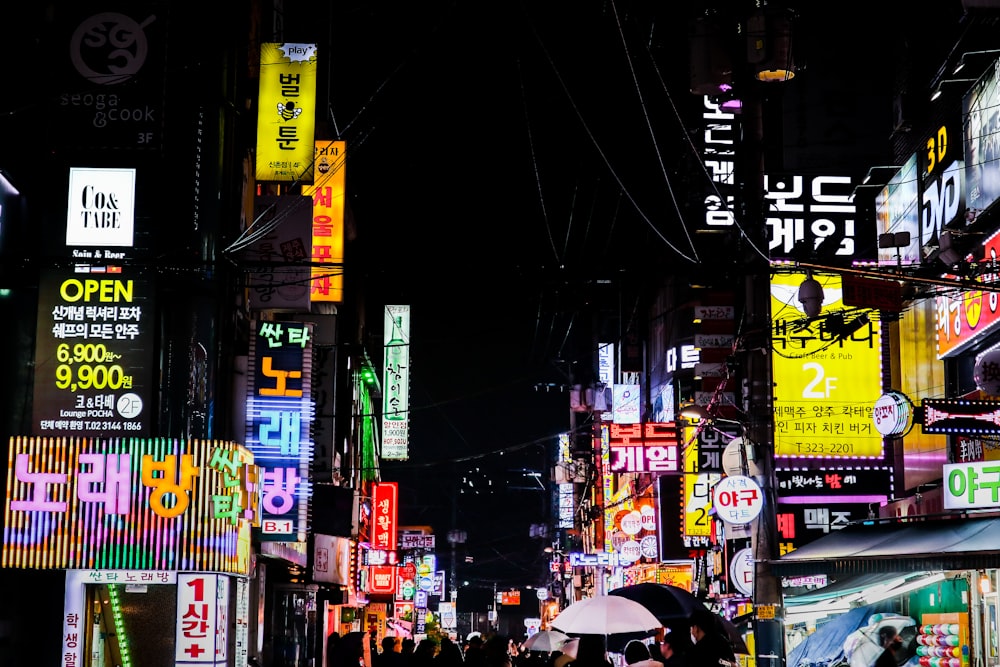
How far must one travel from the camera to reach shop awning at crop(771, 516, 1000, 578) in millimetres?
17516

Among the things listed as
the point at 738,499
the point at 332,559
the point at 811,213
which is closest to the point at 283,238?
the point at 738,499

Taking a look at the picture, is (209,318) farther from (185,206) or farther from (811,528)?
(811,528)

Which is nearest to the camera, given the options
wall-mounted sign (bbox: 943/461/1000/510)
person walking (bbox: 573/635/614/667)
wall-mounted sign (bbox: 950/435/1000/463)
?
person walking (bbox: 573/635/614/667)

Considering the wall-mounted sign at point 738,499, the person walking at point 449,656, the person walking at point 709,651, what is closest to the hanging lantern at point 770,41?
the wall-mounted sign at point 738,499

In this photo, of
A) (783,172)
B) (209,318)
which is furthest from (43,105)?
(783,172)

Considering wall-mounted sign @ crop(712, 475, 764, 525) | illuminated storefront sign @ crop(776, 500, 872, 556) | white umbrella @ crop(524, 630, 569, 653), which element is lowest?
white umbrella @ crop(524, 630, 569, 653)

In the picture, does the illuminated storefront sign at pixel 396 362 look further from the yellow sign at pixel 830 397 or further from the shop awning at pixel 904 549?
the shop awning at pixel 904 549

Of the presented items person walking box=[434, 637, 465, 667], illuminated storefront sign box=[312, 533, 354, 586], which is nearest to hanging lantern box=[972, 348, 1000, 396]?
person walking box=[434, 637, 465, 667]

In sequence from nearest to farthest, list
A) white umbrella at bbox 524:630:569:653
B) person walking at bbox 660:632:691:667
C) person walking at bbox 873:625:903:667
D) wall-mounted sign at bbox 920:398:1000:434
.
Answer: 1. person walking at bbox 660:632:691:667
2. person walking at bbox 873:625:903:667
3. wall-mounted sign at bbox 920:398:1000:434
4. white umbrella at bbox 524:630:569:653

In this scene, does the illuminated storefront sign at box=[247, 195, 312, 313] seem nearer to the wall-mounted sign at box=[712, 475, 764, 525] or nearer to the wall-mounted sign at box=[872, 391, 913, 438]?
the wall-mounted sign at box=[712, 475, 764, 525]

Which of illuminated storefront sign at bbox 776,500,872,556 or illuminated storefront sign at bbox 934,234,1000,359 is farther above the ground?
illuminated storefront sign at bbox 934,234,1000,359

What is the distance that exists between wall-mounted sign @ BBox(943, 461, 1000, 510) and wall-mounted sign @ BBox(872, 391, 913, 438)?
1157 mm

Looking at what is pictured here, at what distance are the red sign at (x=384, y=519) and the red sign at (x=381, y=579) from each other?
7.39 feet

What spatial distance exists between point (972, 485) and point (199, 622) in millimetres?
12493
